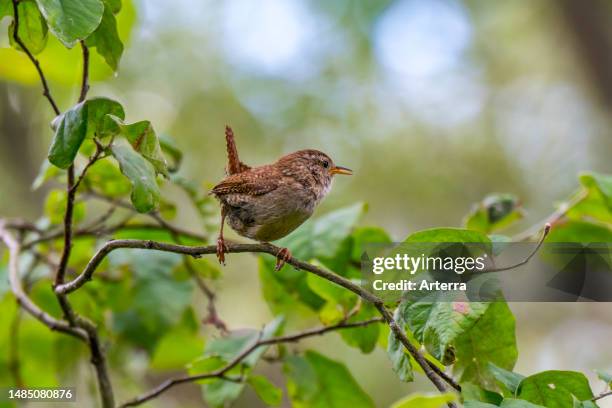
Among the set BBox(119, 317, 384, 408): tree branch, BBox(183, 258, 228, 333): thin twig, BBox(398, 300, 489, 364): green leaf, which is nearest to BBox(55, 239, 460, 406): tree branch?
BBox(398, 300, 489, 364): green leaf

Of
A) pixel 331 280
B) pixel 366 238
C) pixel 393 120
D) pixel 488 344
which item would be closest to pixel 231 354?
pixel 366 238

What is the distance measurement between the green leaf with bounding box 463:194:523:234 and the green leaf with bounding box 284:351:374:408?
31.0 inches

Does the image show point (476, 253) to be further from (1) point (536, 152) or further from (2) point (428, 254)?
(1) point (536, 152)

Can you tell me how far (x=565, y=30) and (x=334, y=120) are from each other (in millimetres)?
3122

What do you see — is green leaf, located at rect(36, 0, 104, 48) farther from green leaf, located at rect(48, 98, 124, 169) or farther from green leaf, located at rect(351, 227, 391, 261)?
green leaf, located at rect(351, 227, 391, 261)

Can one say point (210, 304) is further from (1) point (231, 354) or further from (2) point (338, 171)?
(2) point (338, 171)

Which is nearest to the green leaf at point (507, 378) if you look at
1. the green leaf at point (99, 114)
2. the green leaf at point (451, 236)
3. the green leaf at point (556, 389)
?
the green leaf at point (556, 389)

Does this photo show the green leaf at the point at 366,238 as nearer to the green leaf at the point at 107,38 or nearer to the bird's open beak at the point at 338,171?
the bird's open beak at the point at 338,171

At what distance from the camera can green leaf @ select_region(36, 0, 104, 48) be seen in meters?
1.52

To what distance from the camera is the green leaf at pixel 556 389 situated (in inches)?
62.1

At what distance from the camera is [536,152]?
8.52 meters

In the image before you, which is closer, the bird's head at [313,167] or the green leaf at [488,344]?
the green leaf at [488,344]

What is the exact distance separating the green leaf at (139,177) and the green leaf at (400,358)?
67 centimetres

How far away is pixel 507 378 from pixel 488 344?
0.58ft
